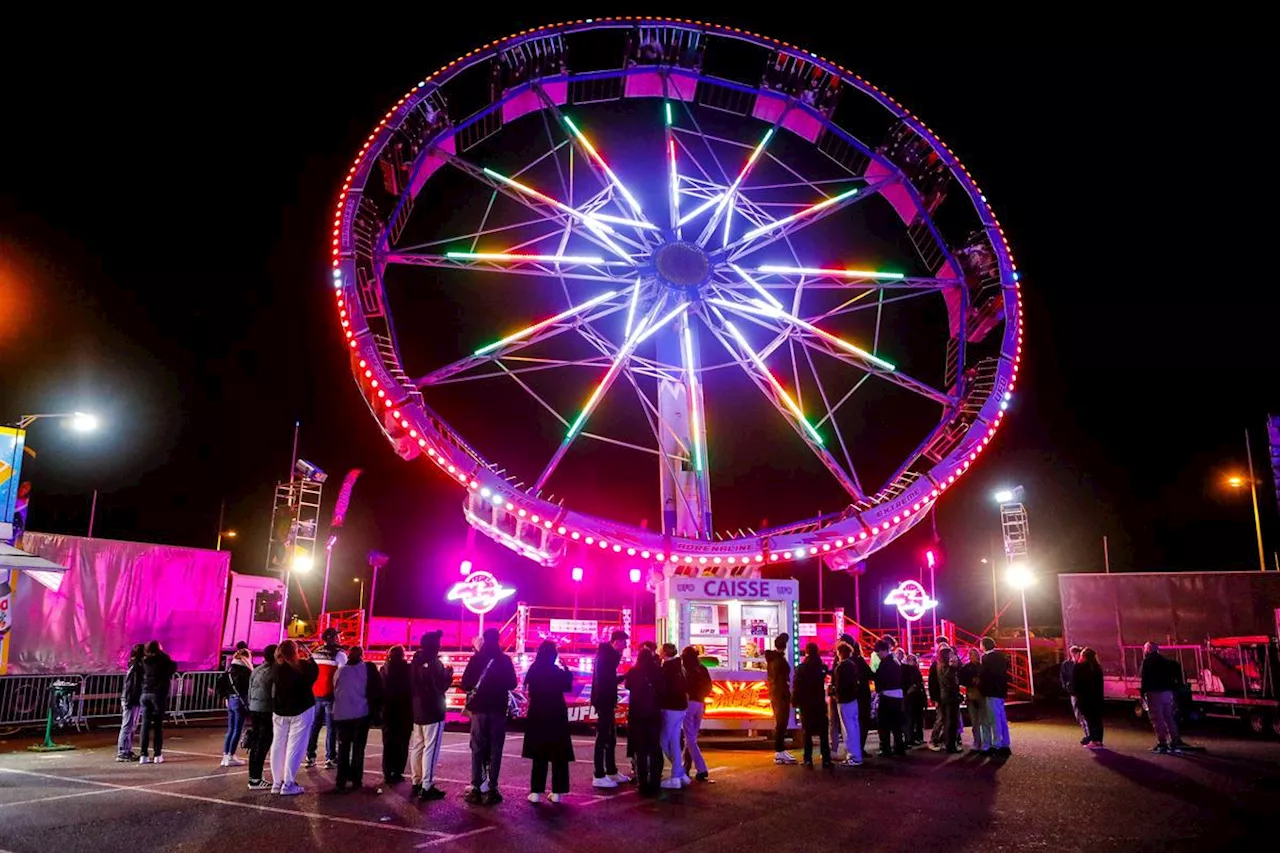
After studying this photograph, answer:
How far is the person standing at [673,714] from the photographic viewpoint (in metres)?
11.5

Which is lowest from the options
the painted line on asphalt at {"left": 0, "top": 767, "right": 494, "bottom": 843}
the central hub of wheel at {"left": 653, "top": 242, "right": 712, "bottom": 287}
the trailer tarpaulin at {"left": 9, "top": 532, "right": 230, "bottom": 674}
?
the painted line on asphalt at {"left": 0, "top": 767, "right": 494, "bottom": 843}

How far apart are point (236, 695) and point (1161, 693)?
48.9 ft

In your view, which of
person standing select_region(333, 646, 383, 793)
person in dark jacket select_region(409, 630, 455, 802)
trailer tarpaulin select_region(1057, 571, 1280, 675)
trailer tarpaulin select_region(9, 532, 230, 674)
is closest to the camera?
person in dark jacket select_region(409, 630, 455, 802)

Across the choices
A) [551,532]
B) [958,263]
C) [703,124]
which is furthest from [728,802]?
[703,124]

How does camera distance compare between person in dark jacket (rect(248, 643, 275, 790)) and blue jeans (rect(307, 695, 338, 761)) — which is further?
blue jeans (rect(307, 695, 338, 761))

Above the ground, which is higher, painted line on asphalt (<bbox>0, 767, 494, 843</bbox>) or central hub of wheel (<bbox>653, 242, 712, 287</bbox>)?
central hub of wheel (<bbox>653, 242, 712, 287</bbox>)

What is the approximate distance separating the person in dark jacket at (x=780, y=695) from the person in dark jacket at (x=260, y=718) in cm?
740

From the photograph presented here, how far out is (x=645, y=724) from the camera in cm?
1127

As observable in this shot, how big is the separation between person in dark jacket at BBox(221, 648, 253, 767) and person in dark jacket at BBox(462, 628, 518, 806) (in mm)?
4036

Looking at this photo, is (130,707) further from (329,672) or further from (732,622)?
(732,622)

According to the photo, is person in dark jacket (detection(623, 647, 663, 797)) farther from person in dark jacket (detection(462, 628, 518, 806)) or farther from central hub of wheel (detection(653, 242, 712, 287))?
central hub of wheel (detection(653, 242, 712, 287))

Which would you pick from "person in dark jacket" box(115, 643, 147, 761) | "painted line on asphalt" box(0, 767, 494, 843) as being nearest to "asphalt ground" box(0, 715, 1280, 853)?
"painted line on asphalt" box(0, 767, 494, 843)

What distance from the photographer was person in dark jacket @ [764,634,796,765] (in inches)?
547

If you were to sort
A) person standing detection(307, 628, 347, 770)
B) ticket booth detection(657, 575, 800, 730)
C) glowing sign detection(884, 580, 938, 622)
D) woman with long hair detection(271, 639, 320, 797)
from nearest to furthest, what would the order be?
1. woman with long hair detection(271, 639, 320, 797)
2. person standing detection(307, 628, 347, 770)
3. ticket booth detection(657, 575, 800, 730)
4. glowing sign detection(884, 580, 938, 622)
